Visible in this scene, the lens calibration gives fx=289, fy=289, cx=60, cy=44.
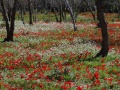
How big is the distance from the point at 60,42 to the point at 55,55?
7468 millimetres

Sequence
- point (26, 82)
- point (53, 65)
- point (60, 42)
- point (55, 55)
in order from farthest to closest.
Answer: point (60, 42), point (55, 55), point (53, 65), point (26, 82)

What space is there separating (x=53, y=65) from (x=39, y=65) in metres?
0.86

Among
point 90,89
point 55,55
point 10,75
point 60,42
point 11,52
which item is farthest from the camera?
point 60,42

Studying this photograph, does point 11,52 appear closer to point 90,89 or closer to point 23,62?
point 23,62

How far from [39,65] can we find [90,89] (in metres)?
5.78

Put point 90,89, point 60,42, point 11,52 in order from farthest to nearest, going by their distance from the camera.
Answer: point 60,42
point 11,52
point 90,89

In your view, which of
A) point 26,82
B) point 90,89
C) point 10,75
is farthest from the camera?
point 10,75

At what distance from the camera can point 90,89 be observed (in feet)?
40.9

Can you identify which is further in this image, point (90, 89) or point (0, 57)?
point (0, 57)

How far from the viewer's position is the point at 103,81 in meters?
13.8

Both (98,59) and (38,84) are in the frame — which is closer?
(38,84)

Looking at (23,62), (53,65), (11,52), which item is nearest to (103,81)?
(53,65)

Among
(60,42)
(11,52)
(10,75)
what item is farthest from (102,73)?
(60,42)

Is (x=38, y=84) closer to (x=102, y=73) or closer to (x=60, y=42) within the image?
(x=102, y=73)
